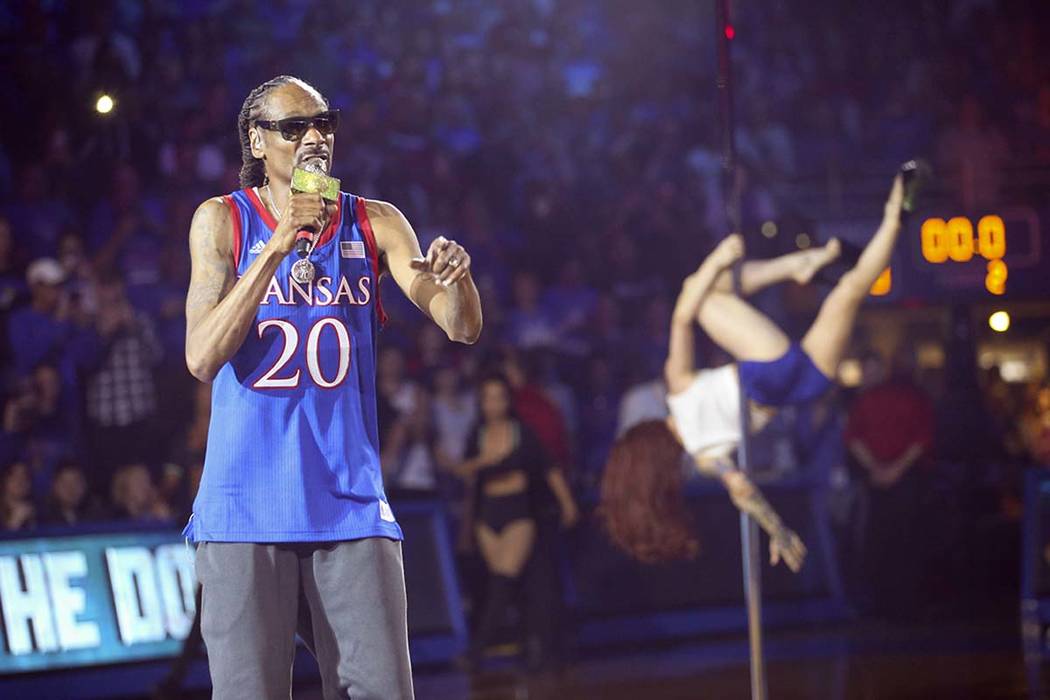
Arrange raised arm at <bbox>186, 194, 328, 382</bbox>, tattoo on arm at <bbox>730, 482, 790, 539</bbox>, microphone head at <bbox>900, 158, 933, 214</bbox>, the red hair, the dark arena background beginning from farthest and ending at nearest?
the red hair
tattoo on arm at <bbox>730, 482, 790, 539</bbox>
the dark arena background
microphone head at <bbox>900, 158, 933, 214</bbox>
raised arm at <bbox>186, 194, 328, 382</bbox>

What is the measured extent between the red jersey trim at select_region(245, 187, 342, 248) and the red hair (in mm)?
5267

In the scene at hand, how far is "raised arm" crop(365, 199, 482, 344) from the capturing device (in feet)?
9.24

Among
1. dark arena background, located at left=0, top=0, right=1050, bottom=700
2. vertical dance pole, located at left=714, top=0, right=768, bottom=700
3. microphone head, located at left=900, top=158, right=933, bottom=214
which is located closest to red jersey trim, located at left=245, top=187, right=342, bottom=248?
vertical dance pole, located at left=714, top=0, right=768, bottom=700

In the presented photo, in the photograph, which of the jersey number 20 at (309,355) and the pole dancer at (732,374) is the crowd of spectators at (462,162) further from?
the jersey number 20 at (309,355)

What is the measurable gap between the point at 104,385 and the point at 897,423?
5.01m

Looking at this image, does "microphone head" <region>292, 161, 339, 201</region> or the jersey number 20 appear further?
the jersey number 20

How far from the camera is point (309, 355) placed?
2.93 m

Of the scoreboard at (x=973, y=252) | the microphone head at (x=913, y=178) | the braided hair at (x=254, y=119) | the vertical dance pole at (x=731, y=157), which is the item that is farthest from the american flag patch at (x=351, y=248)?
the scoreboard at (x=973, y=252)

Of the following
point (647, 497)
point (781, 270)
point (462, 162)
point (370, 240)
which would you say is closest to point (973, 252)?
point (781, 270)

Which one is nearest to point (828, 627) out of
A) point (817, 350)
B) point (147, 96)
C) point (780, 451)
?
point (780, 451)

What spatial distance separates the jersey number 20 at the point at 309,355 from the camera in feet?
9.54

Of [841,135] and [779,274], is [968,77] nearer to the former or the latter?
[841,135]

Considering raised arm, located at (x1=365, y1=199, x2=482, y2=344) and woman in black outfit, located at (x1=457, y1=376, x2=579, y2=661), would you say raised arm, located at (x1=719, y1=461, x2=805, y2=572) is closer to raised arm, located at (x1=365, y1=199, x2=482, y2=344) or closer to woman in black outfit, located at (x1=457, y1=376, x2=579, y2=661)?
woman in black outfit, located at (x1=457, y1=376, x2=579, y2=661)

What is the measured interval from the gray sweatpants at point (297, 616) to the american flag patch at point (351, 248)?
0.61 metres
